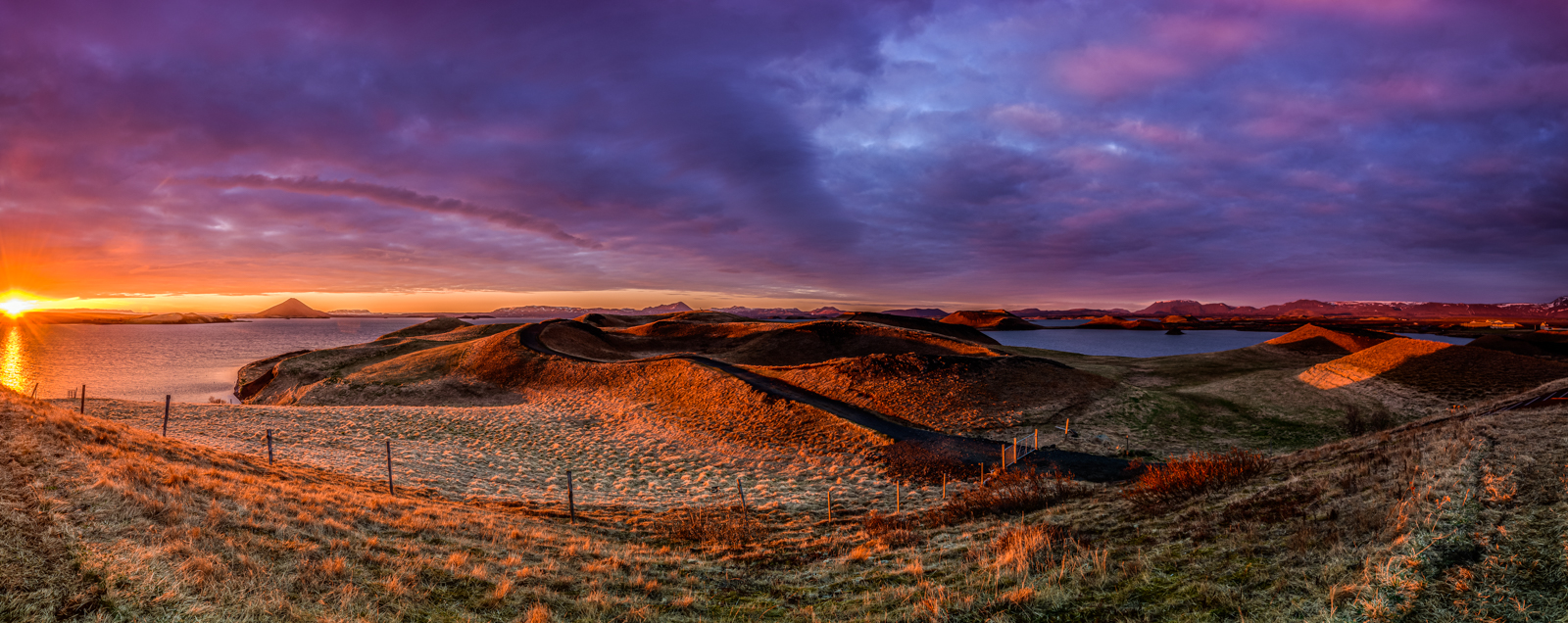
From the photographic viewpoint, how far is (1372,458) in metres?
8.07

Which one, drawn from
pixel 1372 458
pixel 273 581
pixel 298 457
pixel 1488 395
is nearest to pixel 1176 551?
pixel 1372 458

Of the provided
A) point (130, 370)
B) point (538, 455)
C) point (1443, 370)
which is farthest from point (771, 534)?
point (130, 370)

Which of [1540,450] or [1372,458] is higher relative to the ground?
[1540,450]

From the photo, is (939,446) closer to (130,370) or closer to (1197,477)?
(1197,477)

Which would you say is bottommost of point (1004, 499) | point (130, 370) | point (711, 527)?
point (130, 370)

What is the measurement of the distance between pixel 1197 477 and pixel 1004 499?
3.62 metres

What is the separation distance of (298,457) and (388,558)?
539 inches

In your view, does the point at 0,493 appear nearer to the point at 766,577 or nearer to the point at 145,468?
the point at 145,468

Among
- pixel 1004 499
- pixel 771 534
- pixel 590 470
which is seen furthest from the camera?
pixel 590 470

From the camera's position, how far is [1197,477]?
938cm

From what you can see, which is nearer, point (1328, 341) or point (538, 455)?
point (538, 455)

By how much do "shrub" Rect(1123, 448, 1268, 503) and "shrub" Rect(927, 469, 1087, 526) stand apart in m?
1.82

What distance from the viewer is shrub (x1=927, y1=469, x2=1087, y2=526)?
11234mm

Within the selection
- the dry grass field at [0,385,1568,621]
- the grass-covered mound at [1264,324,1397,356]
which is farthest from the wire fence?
the grass-covered mound at [1264,324,1397,356]
